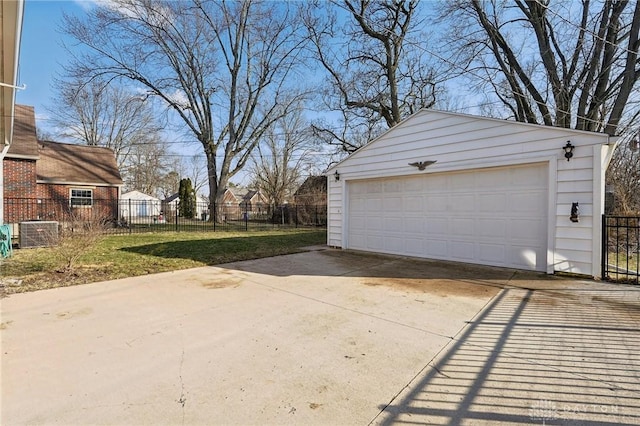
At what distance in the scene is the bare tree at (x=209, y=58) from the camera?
1734 cm

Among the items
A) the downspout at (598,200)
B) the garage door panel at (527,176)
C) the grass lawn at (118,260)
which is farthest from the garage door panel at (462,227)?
the grass lawn at (118,260)

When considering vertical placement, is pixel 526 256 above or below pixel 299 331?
above

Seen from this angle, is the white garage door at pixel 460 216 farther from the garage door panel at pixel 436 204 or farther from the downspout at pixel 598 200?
the downspout at pixel 598 200

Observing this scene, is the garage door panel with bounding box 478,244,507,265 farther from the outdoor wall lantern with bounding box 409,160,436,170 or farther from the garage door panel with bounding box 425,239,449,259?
the outdoor wall lantern with bounding box 409,160,436,170

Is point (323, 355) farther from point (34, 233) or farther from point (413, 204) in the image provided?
point (34, 233)

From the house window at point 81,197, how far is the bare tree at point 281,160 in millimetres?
13539

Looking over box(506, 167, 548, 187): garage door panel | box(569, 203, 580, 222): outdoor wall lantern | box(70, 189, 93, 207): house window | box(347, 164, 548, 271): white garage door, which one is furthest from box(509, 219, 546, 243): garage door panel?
box(70, 189, 93, 207): house window

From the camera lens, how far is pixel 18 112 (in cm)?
1474

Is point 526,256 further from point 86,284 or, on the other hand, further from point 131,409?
point 86,284

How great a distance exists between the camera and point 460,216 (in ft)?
22.8

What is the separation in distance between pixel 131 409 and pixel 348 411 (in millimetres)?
1419

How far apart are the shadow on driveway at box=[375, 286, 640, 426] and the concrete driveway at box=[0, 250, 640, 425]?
0.04 ft

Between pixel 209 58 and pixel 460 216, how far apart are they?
63.4ft

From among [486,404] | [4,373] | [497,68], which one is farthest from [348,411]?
[497,68]
